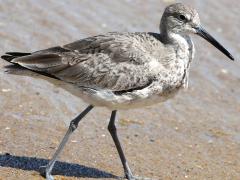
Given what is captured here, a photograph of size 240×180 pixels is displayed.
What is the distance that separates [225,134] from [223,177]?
4.74ft

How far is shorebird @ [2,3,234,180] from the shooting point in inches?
339

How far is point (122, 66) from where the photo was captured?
28.7 feet

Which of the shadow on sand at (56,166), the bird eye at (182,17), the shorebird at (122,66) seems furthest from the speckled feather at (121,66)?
the shadow on sand at (56,166)

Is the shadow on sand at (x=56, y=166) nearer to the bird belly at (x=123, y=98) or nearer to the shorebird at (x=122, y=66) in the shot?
the shorebird at (x=122, y=66)

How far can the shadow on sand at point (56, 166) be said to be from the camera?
28.9 feet

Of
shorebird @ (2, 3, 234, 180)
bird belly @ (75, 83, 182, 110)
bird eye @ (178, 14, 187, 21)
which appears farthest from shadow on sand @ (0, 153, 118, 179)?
bird eye @ (178, 14, 187, 21)

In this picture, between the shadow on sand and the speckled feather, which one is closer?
the speckled feather

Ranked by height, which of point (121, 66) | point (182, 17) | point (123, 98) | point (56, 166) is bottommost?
point (56, 166)

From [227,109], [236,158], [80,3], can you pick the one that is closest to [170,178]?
[236,158]

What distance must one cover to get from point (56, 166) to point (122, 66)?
1416 mm

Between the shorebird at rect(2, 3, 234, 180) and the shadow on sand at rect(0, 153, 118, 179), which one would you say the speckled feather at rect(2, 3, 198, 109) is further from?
the shadow on sand at rect(0, 153, 118, 179)

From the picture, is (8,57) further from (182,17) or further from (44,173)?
(182,17)

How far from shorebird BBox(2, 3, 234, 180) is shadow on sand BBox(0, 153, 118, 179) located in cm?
29

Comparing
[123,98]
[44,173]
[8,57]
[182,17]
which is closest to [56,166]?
[44,173]
